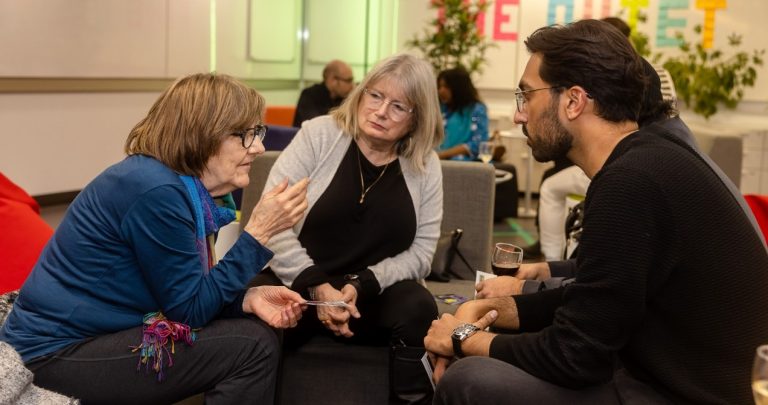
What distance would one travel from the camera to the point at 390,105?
9.81 feet

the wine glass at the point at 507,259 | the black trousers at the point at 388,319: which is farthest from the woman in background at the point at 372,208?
the wine glass at the point at 507,259

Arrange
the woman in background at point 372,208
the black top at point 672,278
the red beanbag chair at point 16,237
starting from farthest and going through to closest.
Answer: the woman in background at point 372,208, the red beanbag chair at point 16,237, the black top at point 672,278

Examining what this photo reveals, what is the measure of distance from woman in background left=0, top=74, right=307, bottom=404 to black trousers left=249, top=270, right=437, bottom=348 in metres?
0.66

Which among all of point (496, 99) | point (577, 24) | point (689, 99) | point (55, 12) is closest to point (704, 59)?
point (689, 99)

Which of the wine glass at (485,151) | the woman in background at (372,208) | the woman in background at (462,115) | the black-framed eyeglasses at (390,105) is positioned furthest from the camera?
the woman in background at (462,115)

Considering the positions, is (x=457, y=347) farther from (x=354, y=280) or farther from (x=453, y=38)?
(x=453, y=38)

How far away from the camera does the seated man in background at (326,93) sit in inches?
285

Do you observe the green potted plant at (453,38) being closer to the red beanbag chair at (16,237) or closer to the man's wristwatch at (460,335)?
the red beanbag chair at (16,237)

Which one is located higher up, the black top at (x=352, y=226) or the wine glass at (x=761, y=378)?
the wine glass at (x=761, y=378)

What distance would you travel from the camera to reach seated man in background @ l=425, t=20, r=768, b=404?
→ 1683 millimetres

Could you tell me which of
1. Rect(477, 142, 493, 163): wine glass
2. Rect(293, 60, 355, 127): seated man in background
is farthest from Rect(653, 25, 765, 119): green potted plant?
Rect(293, 60, 355, 127): seated man in background

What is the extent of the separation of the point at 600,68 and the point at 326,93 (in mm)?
5527

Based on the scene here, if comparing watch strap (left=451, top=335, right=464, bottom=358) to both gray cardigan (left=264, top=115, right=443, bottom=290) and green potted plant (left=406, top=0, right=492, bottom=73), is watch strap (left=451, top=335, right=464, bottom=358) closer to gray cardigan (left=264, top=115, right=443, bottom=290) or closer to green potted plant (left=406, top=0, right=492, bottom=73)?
gray cardigan (left=264, top=115, right=443, bottom=290)

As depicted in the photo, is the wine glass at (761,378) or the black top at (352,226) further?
the black top at (352,226)
